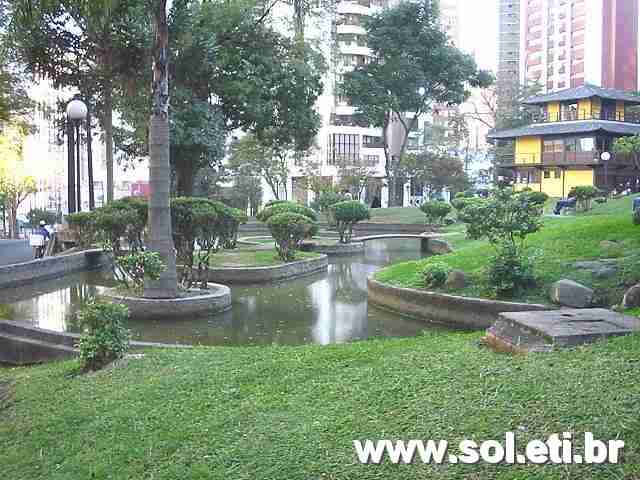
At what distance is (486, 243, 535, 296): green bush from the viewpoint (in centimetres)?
1017

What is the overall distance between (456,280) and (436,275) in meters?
0.31

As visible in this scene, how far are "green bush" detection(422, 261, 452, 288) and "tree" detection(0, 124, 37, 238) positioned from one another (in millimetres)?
14528

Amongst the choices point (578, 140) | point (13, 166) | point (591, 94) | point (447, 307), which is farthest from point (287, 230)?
point (591, 94)

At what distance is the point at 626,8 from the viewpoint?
62.0 m

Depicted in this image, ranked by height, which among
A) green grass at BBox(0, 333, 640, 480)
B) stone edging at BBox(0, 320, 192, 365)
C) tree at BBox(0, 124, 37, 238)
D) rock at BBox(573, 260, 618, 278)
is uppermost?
tree at BBox(0, 124, 37, 238)

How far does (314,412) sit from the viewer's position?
14.7 ft

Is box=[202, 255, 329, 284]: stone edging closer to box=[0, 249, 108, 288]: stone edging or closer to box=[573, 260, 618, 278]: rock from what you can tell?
box=[0, 249, 108, 288]: stone edging

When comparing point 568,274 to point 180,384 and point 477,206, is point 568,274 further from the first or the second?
point 180,384

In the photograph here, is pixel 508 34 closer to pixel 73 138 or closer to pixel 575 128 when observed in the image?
pixel 575 128

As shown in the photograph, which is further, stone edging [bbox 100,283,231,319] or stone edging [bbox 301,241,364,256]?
stone edging [bbox 301,241,364,256]

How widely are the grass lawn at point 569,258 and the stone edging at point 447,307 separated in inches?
14.6

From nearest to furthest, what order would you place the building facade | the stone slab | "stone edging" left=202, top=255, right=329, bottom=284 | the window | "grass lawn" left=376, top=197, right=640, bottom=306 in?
the stone slab
"grass lawn" left=376, top=197, right=640, bottom=306
"stone edging" left=202, top=255, right=329, bottom=284
the building facade
the window

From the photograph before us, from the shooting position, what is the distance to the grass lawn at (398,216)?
116 ft

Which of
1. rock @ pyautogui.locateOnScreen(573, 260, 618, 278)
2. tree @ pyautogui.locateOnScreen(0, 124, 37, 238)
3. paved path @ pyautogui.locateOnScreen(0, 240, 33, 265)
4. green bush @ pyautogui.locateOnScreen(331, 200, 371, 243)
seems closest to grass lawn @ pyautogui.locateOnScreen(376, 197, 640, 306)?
rock @ pyautogui.locateOnScreen(573, 260, 618, 278)
